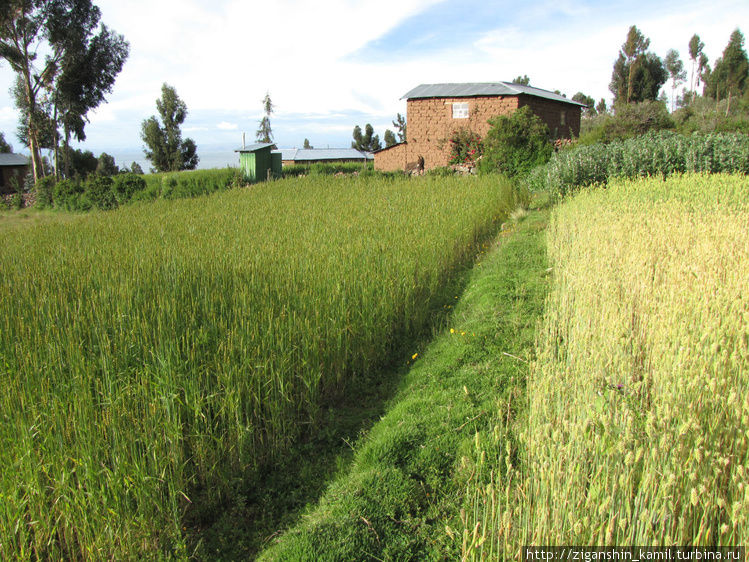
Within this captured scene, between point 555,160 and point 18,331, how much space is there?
11.8 m

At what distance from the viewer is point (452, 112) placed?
2689cm

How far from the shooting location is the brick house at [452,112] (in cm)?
2578

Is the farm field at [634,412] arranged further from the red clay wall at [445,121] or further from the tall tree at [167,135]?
the tall tree at [167,135]

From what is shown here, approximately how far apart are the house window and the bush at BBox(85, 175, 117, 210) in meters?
17.9

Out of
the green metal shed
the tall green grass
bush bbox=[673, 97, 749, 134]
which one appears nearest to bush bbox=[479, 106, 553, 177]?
bush bbox=[673, 97, 749, 134]

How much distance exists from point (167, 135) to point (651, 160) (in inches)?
1757

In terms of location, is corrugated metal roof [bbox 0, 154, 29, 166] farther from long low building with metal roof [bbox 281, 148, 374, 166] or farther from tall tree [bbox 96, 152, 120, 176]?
long low building with metal roof [bbox 281, 148, 374, 166]

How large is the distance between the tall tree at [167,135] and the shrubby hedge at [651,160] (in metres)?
41.1

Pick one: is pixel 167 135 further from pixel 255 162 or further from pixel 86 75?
pixel 255 162

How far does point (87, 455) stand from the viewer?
2.66m

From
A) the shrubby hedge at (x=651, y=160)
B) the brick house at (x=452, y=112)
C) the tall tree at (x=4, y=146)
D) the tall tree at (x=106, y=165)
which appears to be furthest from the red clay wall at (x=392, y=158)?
the tall tree at (x=4, y=146)

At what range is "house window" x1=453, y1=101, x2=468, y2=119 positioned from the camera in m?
26.5

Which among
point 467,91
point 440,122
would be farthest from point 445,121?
point 467,91

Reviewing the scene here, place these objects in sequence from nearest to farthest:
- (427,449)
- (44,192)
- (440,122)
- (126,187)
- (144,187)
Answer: (427,449), (126,187), (144,187), (44,192), (440,122)
